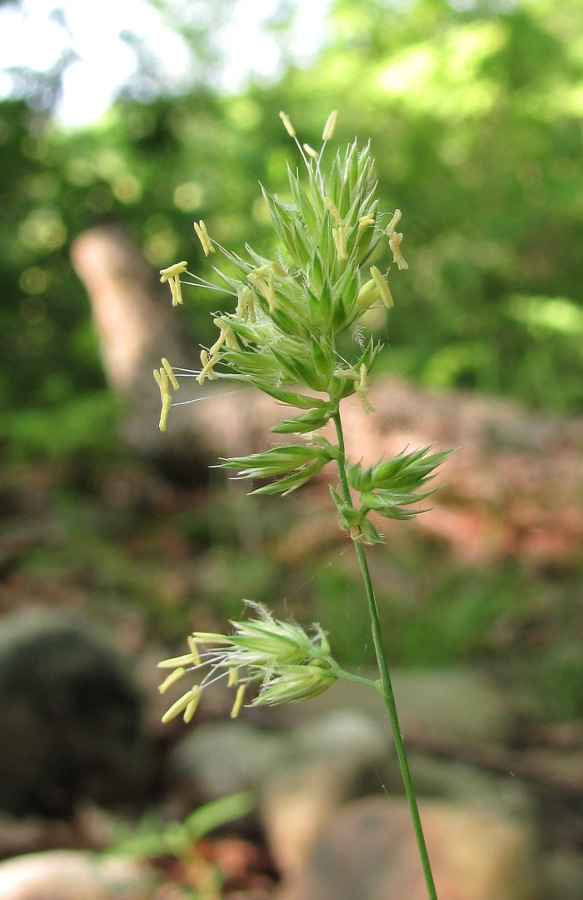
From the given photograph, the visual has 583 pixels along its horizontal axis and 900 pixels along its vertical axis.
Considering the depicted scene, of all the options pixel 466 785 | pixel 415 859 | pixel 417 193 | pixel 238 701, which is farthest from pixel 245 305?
pixel 417 193

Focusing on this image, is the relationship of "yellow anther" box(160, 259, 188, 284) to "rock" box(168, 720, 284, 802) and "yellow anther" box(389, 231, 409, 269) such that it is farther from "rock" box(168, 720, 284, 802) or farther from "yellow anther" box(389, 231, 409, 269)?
"rock" box(168, 720, 284, 802)

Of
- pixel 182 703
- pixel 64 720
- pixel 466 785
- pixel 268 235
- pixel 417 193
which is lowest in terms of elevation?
pixel 466 785

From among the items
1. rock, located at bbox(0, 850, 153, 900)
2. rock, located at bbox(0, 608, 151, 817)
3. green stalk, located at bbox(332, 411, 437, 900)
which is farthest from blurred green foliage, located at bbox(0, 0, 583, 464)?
green stalk, located at bbox(332, 411, 437, 900)

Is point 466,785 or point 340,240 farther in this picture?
point 466,785

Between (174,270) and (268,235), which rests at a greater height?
(268,235)

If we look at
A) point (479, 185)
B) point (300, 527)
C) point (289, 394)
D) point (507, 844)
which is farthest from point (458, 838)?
point (479, 185)

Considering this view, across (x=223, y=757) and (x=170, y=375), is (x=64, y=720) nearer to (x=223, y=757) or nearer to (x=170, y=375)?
(x=223, y=757)

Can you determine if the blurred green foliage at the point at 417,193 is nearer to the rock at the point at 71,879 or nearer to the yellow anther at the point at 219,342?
the rock at the point at 71,879
